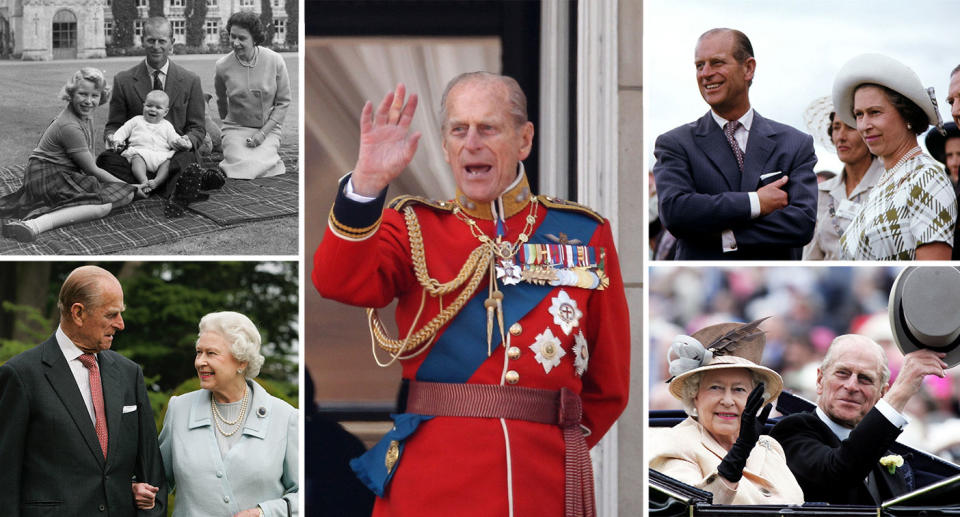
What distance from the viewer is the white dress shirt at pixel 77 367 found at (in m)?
4.49

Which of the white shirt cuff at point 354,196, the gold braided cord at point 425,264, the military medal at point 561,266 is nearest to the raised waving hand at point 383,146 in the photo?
the white shirt cuff at point 354,196

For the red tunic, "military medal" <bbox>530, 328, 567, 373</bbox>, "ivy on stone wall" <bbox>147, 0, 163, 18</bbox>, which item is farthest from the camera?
"ivy on stone wall" <bbox>147, 0, 163, 18</bbox>

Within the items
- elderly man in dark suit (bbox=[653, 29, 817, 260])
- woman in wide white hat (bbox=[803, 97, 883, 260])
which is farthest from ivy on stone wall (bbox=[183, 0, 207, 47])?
woman in wide white hat (bbox=[803, 97, 883, 260])

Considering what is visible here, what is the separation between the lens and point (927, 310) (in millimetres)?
5117

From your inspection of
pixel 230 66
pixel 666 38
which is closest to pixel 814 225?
pixel 666 38

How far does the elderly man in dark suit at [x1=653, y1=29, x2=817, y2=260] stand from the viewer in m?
5.06

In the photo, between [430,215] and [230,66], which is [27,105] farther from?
[430,215]

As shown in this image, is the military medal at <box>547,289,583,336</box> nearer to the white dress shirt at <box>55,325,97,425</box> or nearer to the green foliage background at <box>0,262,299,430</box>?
the green foliage background at <box>0,262,299,430</box>

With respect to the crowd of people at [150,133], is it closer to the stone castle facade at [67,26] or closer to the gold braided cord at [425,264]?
the stone castle facade at [67,26]

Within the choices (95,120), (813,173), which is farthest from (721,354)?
(95,120)

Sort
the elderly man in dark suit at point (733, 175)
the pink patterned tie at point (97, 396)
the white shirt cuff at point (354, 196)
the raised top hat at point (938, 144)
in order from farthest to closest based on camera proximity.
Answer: the raised top hat at point (938, 144), the elderly man in dark suit at point (733, 175), the pink patterned tie at point (97, 396), the white shirt cuff at point (354, 196)

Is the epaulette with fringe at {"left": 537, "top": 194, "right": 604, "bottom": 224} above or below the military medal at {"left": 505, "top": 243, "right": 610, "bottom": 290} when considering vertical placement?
above

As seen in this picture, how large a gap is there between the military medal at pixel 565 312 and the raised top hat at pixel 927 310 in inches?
66.1

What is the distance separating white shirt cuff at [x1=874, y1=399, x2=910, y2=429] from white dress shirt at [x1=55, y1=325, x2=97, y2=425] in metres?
2.83
